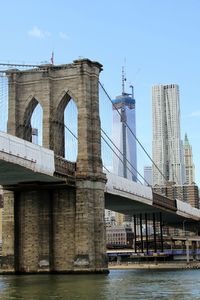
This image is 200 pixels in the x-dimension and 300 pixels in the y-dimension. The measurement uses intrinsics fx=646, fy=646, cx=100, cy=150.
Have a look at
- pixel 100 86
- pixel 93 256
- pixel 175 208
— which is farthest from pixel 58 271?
A: pixel 175 208

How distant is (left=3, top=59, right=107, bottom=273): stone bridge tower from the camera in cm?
7669

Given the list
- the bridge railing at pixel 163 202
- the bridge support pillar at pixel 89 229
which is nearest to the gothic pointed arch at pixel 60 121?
the bridge support pillar at pixel 89 229

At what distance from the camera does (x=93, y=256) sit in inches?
3017

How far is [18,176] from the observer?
71125 millimetres

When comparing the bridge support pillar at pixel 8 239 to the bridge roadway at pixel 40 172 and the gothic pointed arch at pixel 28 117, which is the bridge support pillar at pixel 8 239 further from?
the gothic pointed arch at pixel 28 117

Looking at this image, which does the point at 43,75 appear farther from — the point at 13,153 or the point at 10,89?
the point at 13,153

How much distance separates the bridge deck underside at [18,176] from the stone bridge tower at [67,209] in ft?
7.24

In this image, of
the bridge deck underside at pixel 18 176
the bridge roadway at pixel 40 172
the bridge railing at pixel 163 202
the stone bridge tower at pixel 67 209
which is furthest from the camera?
the bridge railing at pixel 163 202

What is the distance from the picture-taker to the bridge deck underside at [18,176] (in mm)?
64250

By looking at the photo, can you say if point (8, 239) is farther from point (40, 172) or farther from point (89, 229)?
point (40, 172)

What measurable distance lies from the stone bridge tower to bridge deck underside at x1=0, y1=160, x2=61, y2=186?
2.21m

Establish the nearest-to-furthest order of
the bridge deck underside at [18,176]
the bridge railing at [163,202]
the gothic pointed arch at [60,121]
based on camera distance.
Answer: the bridge deck underside at [18,176] < the gothic pointed arch at [60,121] < the bridge railing at [163,202]

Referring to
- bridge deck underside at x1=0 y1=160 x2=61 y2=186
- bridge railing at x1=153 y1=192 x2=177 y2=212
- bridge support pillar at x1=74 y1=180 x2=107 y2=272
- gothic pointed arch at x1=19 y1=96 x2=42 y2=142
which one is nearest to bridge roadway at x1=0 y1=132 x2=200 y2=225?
bridge deck underside at x1=0 y1=160 x2=61 y2=186

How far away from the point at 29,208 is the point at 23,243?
14.2ft
